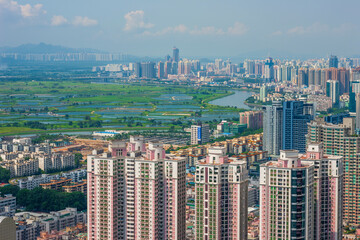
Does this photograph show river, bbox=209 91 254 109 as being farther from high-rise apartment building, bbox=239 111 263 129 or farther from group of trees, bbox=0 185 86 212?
group of trees, bbox=0 185 86 212

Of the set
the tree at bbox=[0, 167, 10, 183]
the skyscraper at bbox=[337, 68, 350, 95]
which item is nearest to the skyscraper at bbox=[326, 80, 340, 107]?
the skyscraper at bbox=[337, 68, 350, 95]

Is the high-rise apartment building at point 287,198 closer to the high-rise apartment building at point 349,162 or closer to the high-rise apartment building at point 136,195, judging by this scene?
the high-rise apartment building at point 136,195

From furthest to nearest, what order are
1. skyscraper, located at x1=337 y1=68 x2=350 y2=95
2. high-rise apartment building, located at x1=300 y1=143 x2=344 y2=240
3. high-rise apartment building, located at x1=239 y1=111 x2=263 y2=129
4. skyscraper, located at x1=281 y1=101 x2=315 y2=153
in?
skyscraper, located at x1=337 y1=68 x2=350 y2=95, high-rise apartment building, located at x1=239 y1=111 x2=263 y2=129, skyscraper, located at x1=281 y1=101 x2=315 y2=153, high-rise apartment building, located at x1=300 y1=143 x2=344 y2=240

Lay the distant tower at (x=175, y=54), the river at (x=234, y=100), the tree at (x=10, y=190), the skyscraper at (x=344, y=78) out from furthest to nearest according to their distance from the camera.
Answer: the distant tower at (x=175, y=54), the skyscraper at (x=344, y=78), the river at (x=234, y=100), the tree at (x=10, y=190)

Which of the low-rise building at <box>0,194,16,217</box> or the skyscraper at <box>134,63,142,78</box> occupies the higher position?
the skyscraper at <box>134,63,142,78</box>

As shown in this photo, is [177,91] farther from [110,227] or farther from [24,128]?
[110,227]

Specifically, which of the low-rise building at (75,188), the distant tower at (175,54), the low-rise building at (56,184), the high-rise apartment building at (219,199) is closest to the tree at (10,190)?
the low-rise building at (56,184)

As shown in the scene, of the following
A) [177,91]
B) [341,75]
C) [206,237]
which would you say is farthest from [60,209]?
[177,91]
